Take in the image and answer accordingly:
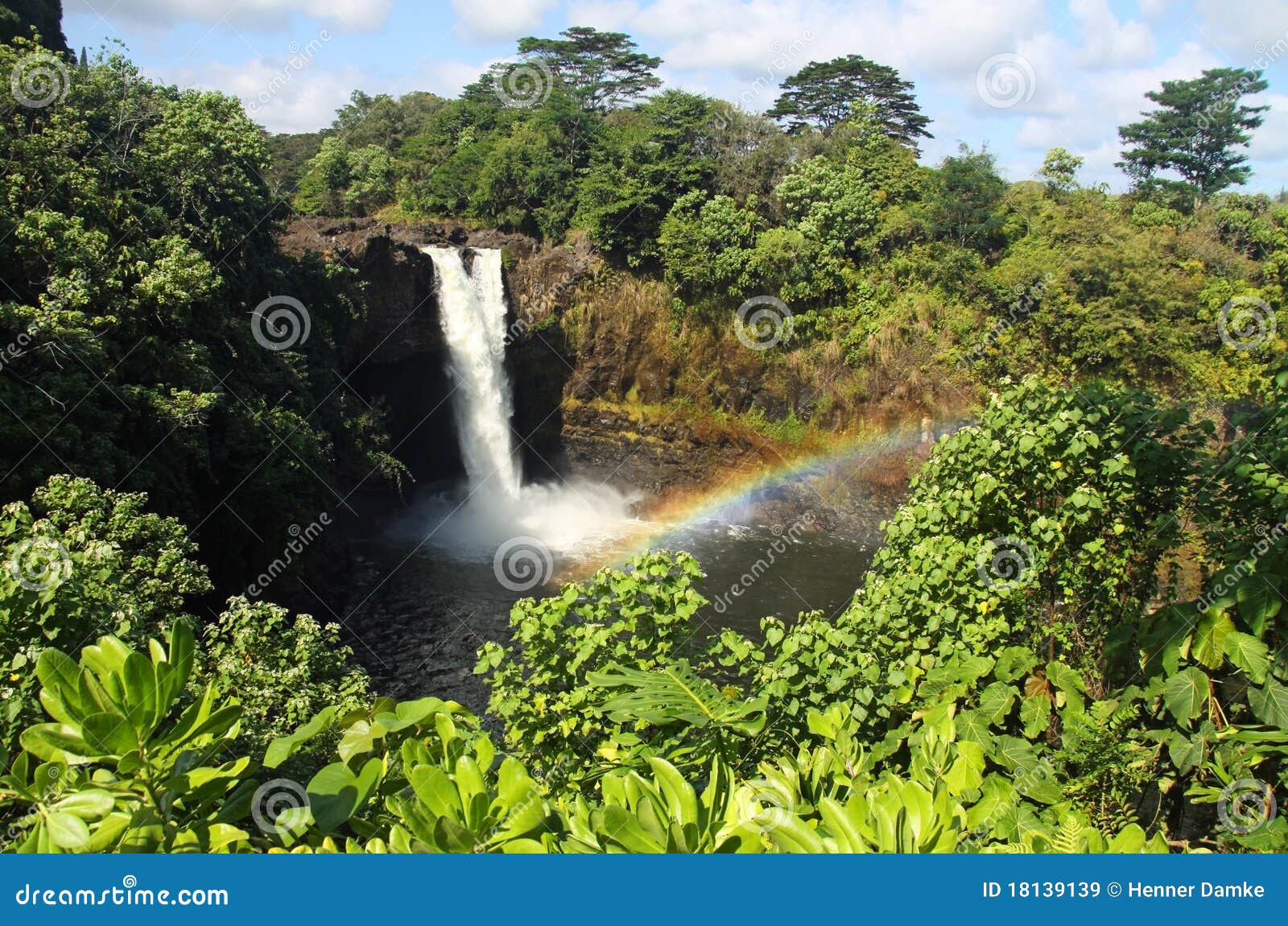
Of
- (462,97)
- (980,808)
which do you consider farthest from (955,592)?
(462,97)

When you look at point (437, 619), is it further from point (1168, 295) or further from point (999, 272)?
point (1168, 295)

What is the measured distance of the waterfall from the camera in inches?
1103

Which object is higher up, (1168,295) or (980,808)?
(1168,295)

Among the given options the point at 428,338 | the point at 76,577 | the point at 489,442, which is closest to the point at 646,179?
the point at 428,338

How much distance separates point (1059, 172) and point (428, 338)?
22.7m

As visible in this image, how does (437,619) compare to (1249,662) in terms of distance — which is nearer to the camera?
(1249,662)

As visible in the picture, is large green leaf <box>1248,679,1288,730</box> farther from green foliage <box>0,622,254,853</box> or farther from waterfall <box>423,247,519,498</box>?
waterfall <box>423,247,519,498</box>

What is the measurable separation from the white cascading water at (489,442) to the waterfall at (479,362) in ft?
0.08

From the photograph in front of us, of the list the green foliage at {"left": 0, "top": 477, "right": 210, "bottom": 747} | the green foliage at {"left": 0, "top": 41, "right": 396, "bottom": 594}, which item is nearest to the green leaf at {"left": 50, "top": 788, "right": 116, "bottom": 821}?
the green foliage at {"left": 0, "top": 477, "right": 210, "bottom": 747}

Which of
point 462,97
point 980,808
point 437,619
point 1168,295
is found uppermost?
point 462,97

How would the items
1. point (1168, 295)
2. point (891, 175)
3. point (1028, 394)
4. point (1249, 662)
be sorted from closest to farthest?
point (1249, 662) < point (1028, 394) < point (1168, 295) < point (891, 175)

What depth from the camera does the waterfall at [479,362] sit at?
91.9ft

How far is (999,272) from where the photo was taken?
2906cm

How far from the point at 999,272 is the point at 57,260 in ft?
83.5
